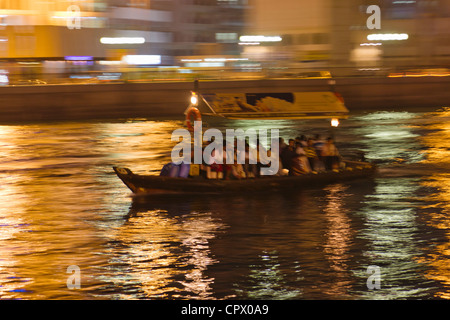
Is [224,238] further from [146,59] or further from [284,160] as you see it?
[146,59]

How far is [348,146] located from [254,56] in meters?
24.3

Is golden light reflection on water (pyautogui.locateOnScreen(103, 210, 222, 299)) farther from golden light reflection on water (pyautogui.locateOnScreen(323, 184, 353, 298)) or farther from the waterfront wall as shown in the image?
the waterfront wall

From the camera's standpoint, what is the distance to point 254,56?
5419cm

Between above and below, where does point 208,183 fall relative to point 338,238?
above

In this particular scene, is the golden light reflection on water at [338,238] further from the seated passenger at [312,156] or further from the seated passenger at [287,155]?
the seated passenger at [287,155]

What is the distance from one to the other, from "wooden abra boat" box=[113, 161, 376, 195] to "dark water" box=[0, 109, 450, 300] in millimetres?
246

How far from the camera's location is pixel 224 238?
51.7 ft

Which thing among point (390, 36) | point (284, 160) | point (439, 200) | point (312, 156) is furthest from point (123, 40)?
point (439, 200)

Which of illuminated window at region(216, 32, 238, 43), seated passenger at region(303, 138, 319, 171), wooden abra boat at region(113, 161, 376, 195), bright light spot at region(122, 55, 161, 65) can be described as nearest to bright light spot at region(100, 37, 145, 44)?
bright light spot at region(122, 55, 161, 65)

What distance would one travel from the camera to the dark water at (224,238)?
498 inches

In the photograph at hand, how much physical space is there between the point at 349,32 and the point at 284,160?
1347 inches

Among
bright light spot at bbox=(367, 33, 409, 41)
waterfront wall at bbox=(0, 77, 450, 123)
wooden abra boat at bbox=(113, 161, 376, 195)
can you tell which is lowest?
wooden abra boat at bbox=(113, 161, 376, 195)

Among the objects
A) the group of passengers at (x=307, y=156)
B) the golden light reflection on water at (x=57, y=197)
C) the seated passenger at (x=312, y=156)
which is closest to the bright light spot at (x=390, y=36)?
the golden light reflection on water at (x=57, y=197)

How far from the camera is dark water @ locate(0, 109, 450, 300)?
12.6m
